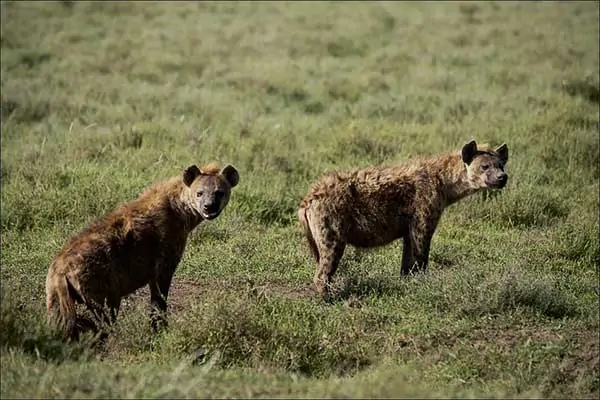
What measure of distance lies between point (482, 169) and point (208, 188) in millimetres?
2211

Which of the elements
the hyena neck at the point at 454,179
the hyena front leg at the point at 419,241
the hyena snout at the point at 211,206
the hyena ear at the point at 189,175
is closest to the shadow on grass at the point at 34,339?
the hyena snout at the point at 211,206

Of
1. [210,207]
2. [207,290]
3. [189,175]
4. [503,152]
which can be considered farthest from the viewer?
[503,152]

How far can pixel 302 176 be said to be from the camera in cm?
1038

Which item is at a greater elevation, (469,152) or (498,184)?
(469,152)

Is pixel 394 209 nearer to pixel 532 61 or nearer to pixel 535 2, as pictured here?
pixel 532 61

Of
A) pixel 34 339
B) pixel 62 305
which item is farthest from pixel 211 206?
pixel 34 339

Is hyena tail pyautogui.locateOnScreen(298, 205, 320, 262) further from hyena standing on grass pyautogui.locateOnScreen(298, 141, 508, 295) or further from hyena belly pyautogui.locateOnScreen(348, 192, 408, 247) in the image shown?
hyena belly pyautogui.locateOnScreen(348, 192, 408, 247)

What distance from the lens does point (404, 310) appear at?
21.9ft

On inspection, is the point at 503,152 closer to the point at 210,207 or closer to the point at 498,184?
the point at 498,184

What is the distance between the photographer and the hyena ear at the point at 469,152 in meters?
7.79

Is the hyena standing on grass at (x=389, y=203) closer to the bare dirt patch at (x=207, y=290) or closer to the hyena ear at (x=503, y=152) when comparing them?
the hyena ear at (x=503, y=152)

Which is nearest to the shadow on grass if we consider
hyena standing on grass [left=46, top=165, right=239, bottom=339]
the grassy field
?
the grassy field

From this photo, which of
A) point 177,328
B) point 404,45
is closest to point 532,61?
point 404,45

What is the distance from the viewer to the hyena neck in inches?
307
